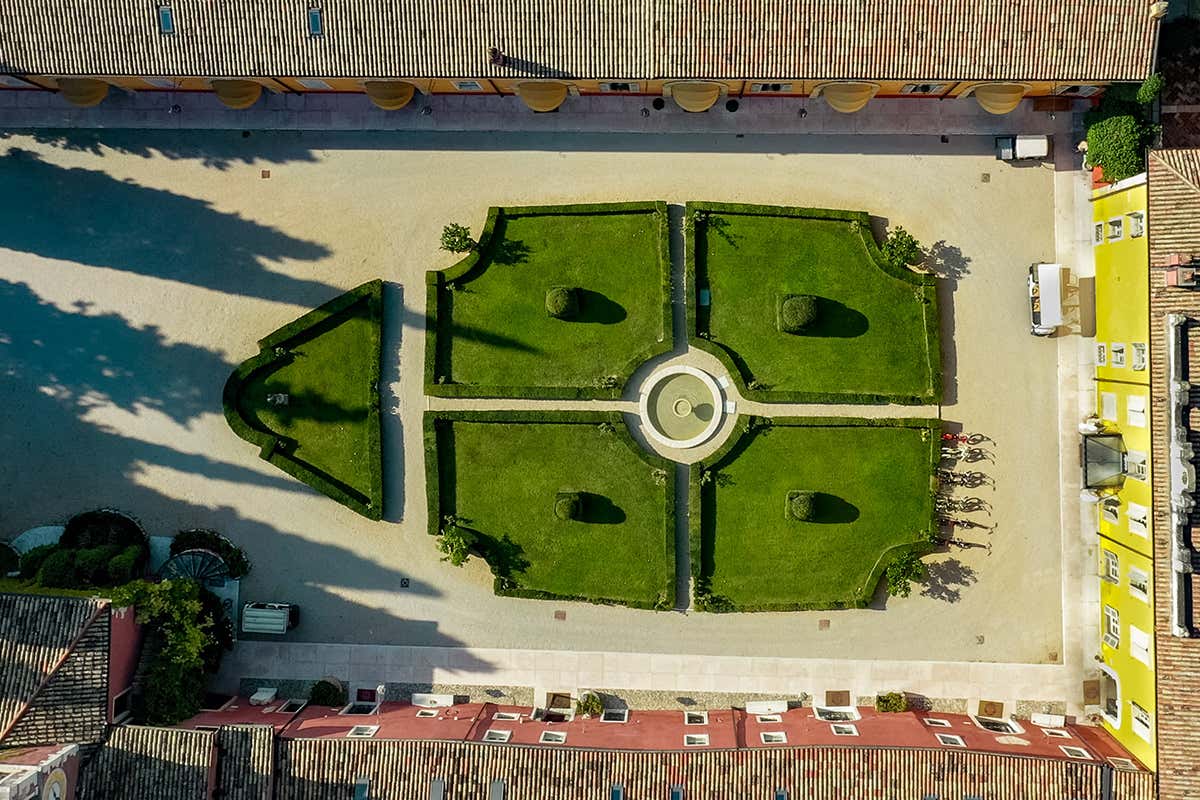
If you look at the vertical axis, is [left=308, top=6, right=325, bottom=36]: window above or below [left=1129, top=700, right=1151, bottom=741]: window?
above

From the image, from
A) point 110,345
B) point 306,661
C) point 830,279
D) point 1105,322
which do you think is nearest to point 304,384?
point 110,345

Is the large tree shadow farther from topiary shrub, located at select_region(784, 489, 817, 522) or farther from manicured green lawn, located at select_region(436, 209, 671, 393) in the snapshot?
topiary shrub, located at select_region(784, 489, 817, 522)

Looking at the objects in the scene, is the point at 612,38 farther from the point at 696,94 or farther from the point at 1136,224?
the point at 1136,224

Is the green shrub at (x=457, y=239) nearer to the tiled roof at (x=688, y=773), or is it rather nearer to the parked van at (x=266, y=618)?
the parked van at (x=266, y=618)

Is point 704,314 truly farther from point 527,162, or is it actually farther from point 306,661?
point 306,661

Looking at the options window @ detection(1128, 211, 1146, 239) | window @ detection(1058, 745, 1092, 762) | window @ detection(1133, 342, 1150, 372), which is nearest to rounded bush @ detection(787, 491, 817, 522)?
window @ detection(1058, 745, 1092, 762)

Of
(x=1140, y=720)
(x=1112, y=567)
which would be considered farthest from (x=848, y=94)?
(x=1140, y=720)
